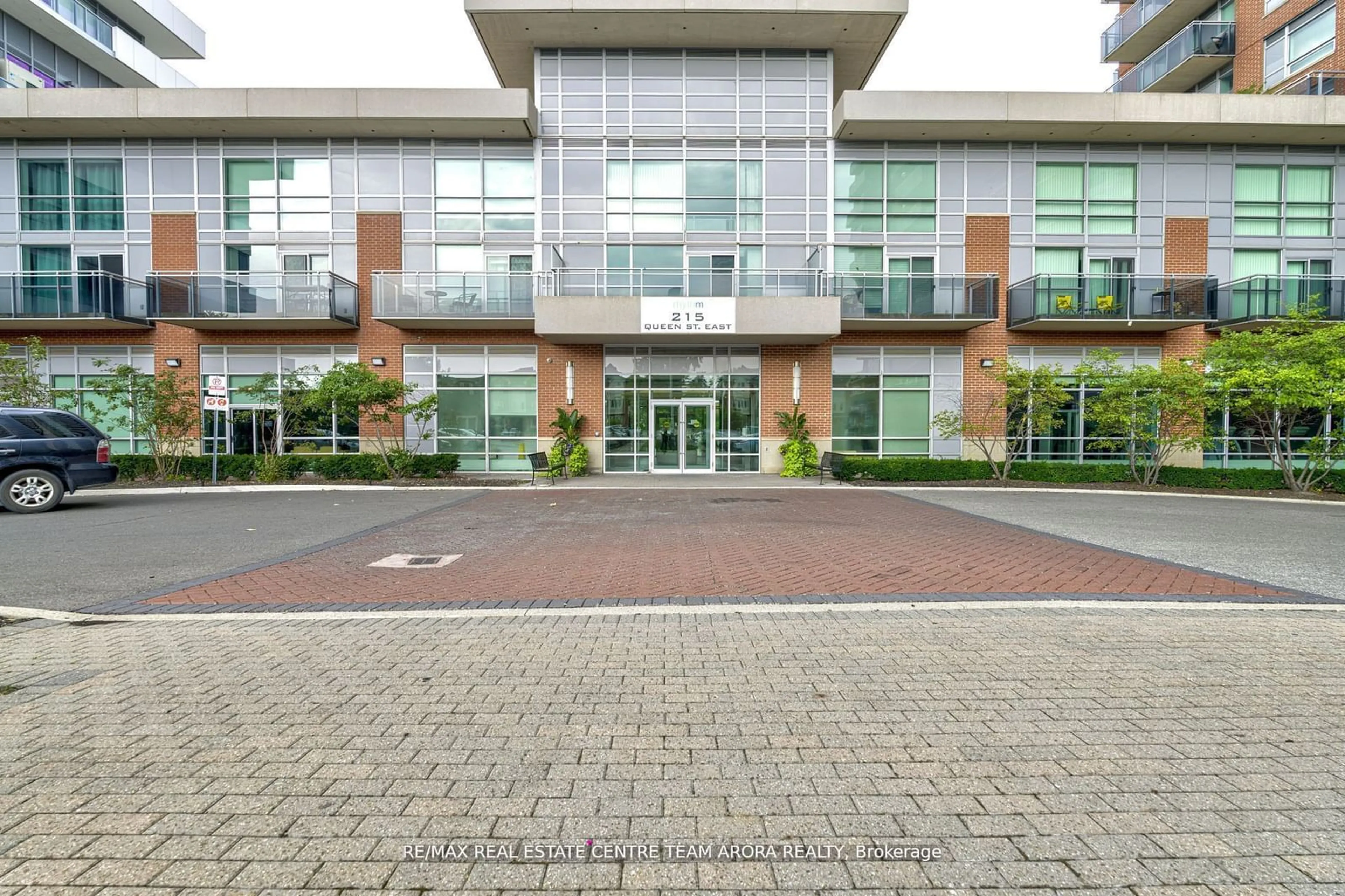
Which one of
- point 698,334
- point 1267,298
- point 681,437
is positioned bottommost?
point 681,437

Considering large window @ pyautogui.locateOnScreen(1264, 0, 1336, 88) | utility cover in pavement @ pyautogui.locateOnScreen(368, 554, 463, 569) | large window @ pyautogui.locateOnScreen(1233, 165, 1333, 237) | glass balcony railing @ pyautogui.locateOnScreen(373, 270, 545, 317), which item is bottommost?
utility cover in pavement @ pyautogui.locateOnScreen(368, 554, 463, 569)

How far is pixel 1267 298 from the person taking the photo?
70.8ft

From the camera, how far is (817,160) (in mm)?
22234

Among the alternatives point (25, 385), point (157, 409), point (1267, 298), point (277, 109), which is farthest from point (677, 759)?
point (1267, 298)

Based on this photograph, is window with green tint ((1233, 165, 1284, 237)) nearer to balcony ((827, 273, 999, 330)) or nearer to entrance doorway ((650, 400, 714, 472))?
balcony ((827, 273, 999, 330))

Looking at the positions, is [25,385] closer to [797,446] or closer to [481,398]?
[481,398]

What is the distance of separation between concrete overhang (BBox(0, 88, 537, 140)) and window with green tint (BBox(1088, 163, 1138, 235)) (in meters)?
19.0

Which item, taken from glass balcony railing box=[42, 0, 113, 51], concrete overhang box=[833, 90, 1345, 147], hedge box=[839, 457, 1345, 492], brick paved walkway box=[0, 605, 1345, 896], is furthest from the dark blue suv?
glass balcony railing box=[42, 0, 113, 51]

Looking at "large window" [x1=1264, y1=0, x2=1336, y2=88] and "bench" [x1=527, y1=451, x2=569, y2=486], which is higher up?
"large window" [x1=1264, y1=0, x2=1336, y2=88]

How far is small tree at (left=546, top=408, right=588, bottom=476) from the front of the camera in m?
20.8

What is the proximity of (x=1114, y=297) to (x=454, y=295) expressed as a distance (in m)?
21.5

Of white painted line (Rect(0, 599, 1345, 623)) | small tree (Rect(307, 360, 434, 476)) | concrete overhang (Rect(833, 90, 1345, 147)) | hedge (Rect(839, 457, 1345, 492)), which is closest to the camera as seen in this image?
white painted line (Rect(0, 599, 1345, 623))

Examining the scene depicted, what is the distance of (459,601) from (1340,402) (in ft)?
69.2

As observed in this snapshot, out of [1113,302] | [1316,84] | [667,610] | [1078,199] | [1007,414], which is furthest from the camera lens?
[1316,84]
